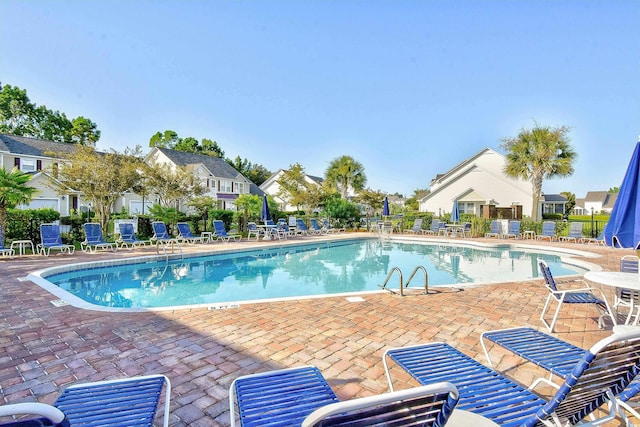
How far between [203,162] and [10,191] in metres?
26.9

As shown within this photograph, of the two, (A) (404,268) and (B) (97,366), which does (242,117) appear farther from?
(B) (97,366)

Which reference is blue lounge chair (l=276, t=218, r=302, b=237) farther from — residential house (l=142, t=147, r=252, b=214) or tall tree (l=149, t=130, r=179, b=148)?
tall tree (l=149, t=130, r=179, b=148)

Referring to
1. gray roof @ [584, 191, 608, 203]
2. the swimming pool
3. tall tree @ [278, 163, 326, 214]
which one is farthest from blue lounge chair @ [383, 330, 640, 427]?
gray roof @ [584, 191, 608, 203]

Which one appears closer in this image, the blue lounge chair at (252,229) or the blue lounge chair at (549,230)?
the blue lounge chair at (549,230)

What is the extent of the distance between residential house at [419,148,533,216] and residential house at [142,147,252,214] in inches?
841

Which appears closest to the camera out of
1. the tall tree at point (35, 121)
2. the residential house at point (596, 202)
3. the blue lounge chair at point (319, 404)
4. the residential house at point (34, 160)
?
the blue lounge chair at point (319, 404)

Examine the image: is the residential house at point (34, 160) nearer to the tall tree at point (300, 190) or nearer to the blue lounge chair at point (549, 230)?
the tall tree at point (300, 190)

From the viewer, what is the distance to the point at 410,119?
24875 millimetres

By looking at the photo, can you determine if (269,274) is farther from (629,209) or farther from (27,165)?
(27,165)

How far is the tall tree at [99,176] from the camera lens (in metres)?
15.6

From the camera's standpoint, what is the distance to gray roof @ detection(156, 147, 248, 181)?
3538 cm

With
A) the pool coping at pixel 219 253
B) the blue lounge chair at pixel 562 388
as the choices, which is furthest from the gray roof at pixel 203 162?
the blue lounge chair at pixel 562 388

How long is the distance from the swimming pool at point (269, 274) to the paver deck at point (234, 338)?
997 millimetres

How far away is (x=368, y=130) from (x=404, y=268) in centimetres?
1951
